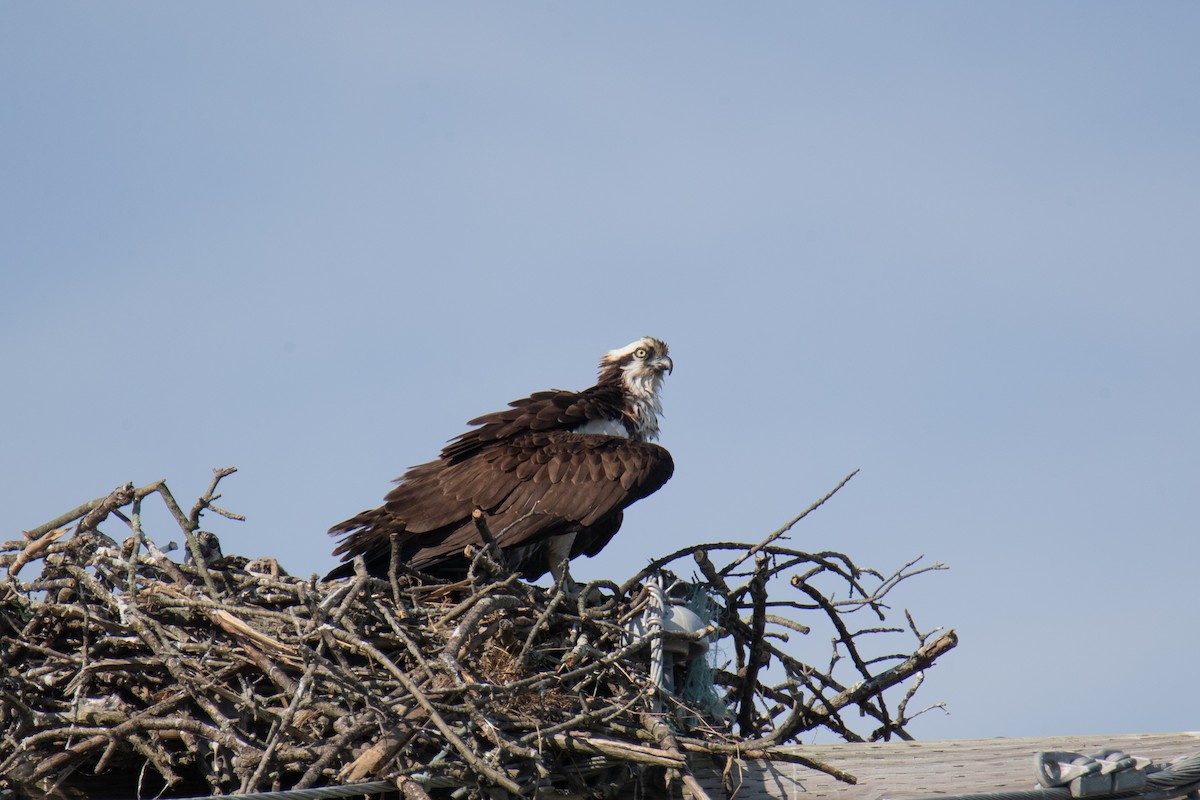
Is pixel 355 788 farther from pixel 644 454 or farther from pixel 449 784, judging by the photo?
pixel 644 454

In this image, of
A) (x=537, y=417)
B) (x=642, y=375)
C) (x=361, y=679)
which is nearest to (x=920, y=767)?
(x=361, y=679)

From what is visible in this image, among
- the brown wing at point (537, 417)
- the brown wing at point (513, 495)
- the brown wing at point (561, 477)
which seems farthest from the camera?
the brown wing at point (537, 417)

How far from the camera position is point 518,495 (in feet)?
27.9

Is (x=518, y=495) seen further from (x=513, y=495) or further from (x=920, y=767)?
(x=920, y=767)

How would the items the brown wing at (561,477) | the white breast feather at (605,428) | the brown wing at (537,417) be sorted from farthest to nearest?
the white breast feather at (605,428), the brown wing at (537,417), the brown wing at (561,477)

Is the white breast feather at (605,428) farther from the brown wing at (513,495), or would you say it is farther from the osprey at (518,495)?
the brown wing at (513,495)

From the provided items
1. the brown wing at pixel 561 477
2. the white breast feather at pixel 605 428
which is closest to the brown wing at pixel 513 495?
the brown wing at pixel 561 477

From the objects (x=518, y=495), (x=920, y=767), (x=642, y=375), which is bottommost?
(x=920, y=767)

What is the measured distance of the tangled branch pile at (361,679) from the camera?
5.91 metres

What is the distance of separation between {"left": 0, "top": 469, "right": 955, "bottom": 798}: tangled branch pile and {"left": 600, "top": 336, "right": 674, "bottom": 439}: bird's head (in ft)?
7.74

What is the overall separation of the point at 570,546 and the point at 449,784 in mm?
3029

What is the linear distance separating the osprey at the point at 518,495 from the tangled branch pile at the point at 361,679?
681 mm

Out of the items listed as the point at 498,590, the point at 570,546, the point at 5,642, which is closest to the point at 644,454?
the point at 570,546

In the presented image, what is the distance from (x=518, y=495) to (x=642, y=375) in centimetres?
201
